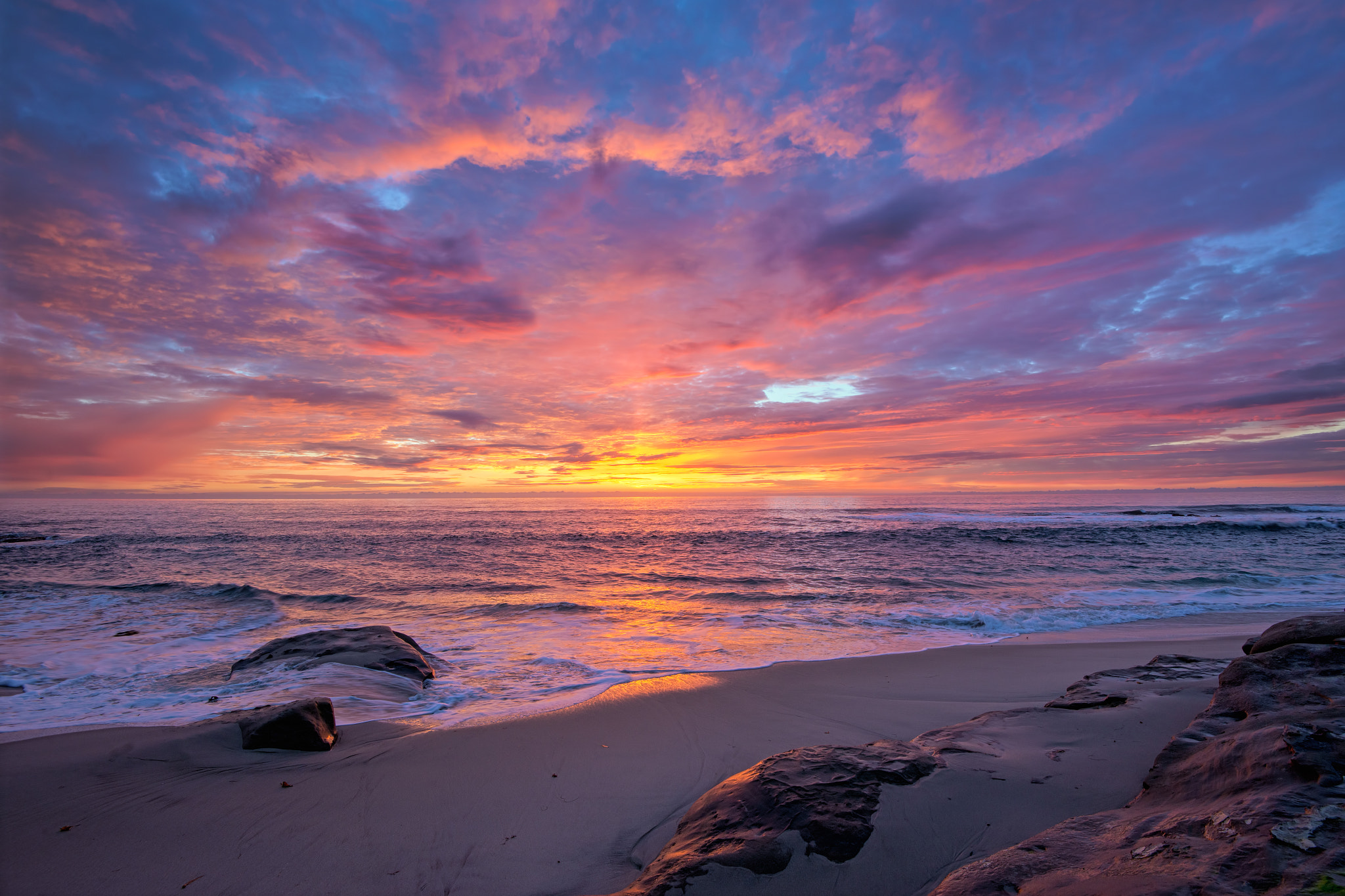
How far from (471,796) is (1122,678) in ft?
20.5

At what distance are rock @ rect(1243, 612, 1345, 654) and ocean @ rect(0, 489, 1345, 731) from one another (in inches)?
179

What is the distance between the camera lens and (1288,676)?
143 inches

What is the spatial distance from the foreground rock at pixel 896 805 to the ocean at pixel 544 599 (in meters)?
3.99

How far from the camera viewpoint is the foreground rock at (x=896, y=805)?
268 cm

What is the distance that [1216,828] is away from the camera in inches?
79.0

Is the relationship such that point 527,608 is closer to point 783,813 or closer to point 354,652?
point 354,652

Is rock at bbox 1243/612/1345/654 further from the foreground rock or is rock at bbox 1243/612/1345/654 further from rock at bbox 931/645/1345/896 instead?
rock at bbox 931/645/1345/896

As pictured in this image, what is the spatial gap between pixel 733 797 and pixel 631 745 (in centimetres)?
223

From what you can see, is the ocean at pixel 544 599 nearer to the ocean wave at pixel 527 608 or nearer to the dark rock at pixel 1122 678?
the ocean wave at pixel 527 608

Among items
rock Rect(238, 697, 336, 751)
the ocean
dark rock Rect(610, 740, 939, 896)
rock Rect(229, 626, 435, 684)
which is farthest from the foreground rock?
rock Rect(229, 626, 435, 684)

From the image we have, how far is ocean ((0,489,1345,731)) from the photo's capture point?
277 inches

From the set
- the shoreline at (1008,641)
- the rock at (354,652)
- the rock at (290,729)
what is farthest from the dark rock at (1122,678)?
the rock at (354,652)

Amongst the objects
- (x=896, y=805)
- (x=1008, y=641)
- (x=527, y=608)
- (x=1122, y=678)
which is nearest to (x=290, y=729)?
(x=896, y=805)

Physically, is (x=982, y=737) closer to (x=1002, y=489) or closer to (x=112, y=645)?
(x=112, y=645)
